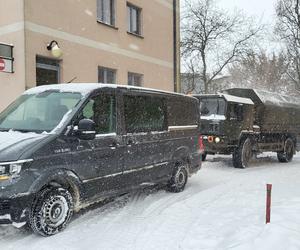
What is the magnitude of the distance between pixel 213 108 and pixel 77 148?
7.51m

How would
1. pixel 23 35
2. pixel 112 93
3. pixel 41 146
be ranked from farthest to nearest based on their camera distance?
pixel 23 35, pixel 112 93, pixel 41 146

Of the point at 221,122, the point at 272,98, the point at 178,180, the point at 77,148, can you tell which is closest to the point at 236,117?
the point at 221,122

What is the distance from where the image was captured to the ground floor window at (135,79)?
57.3 feet

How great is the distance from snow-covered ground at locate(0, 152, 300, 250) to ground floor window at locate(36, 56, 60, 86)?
629 cm

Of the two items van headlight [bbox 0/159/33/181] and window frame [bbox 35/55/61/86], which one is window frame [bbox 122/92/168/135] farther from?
window frame [bbox 35/55/61/86]

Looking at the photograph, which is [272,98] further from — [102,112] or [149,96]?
[102,112]

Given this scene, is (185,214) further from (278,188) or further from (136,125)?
(278,188)

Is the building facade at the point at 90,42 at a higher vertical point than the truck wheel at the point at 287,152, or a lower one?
higher

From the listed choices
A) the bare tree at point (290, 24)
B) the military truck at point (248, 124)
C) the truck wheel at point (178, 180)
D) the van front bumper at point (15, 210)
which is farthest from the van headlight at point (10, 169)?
the bare tree at point (290, 24)

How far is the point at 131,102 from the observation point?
7152 mm

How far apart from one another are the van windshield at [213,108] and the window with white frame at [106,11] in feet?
18.4

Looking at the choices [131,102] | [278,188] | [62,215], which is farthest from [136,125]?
[278,188]

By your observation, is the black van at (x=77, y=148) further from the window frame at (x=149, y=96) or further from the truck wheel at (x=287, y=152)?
the truck wheel at (x=287, y=152)

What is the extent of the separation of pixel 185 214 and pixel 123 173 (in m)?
1.20
